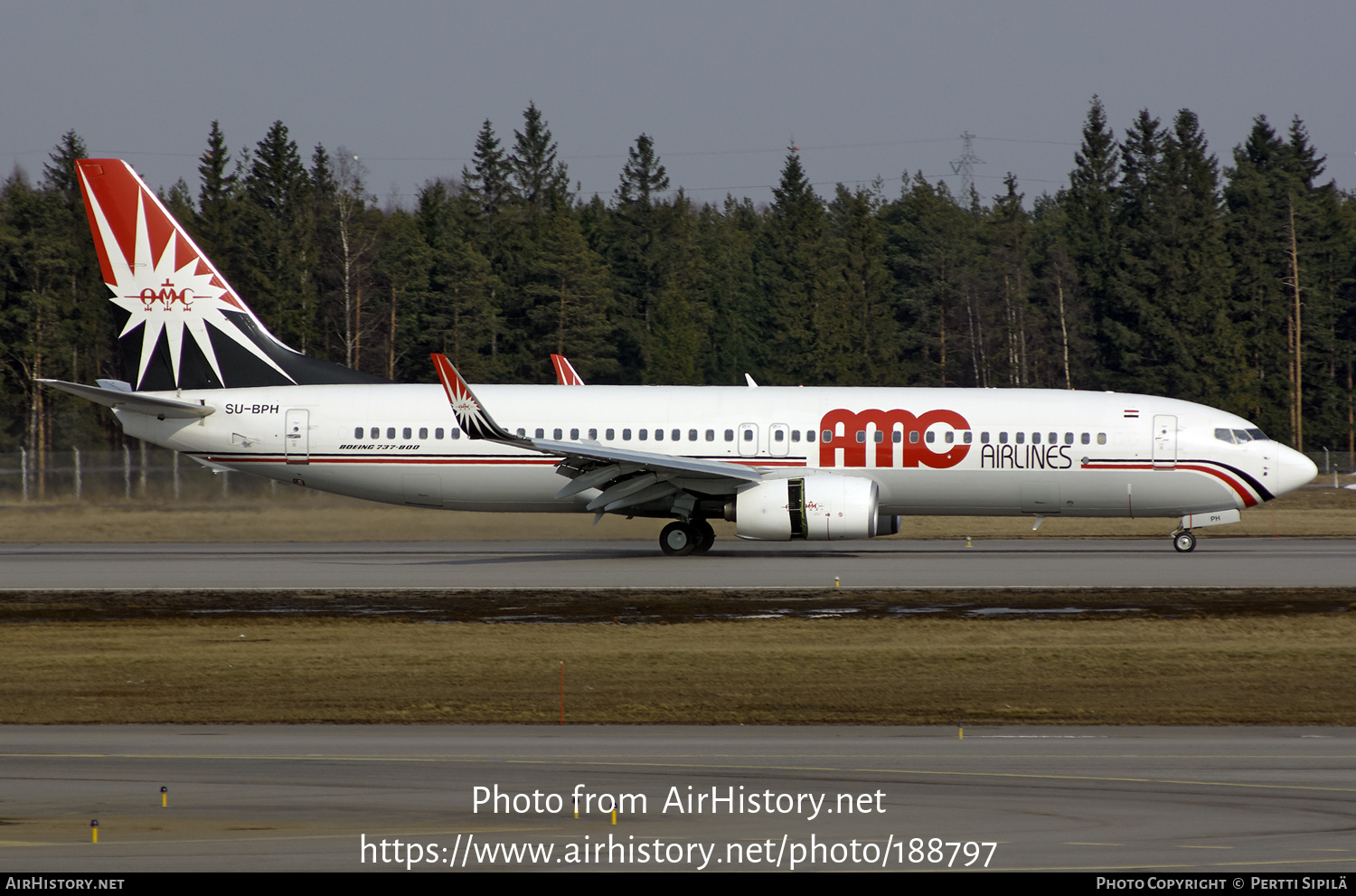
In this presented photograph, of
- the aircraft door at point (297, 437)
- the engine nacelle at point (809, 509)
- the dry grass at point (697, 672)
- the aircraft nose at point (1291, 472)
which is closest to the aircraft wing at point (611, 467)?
the engine nacelle at point (809, 509)

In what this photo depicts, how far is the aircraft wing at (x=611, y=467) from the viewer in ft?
82.5

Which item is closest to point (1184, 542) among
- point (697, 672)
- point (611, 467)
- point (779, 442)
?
point (779, 442)

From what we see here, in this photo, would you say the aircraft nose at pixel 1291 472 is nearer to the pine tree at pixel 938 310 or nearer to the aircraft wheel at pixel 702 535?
the aircraft wheel at pixel 702 535

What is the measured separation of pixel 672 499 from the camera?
27172 millimetres

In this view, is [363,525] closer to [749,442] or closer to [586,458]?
[586,458]

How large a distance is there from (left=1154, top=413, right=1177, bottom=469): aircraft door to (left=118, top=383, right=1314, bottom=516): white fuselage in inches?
1.0

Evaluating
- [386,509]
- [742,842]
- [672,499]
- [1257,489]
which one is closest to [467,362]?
[386,509]

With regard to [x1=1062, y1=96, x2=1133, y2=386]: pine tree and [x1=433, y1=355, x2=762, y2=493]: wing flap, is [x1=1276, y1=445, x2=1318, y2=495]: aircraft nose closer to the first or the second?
[x1=433, y1=355, x2=762, y2=493]: wing flap

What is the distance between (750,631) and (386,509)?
52.3ft

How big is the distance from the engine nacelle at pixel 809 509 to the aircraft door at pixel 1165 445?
20.2ft

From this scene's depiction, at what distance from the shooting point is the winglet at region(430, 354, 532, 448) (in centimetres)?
2493

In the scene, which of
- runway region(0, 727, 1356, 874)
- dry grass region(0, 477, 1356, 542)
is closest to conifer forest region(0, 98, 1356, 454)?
dry grass region(0, 477, 1356, 542)

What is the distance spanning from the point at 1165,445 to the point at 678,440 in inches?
397

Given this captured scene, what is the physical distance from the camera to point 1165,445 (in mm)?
27281
